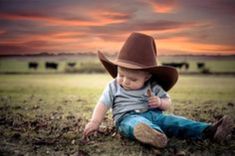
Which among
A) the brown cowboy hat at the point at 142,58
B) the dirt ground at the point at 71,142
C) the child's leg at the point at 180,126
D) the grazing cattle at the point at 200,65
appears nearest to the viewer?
the dirt ground at the point at 71,142

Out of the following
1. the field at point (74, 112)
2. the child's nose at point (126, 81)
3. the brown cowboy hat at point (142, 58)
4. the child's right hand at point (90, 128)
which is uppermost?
the brown cowboy hat at point (142, 58)

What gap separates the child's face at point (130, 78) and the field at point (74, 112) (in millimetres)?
245

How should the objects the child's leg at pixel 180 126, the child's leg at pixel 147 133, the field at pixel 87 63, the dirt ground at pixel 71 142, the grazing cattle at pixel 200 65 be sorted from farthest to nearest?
the grazing cattle at pixel 200 65
the field at pixel 87 63
the child's leg at pixel 180 126
the dirt ground at pixel 71 142
the child's leg at pixel 147 133

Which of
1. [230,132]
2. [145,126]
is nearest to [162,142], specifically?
[145,126]

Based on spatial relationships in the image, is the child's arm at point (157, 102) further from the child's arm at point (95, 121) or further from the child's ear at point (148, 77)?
the child's arm at point (95, 121)

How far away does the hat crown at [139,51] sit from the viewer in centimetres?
249

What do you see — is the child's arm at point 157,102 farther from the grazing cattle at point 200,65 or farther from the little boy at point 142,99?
the grazing cattle at point 200,65

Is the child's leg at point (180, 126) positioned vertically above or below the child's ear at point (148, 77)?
below

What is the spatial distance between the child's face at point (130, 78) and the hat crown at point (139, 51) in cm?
5

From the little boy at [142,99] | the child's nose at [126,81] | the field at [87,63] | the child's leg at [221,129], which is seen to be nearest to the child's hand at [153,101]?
the little boy at [142,99]

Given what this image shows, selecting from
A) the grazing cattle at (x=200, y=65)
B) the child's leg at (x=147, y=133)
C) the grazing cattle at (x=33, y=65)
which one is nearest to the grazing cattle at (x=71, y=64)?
the grazing cattle at (x=33, y=65)

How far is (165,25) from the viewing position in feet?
10.6

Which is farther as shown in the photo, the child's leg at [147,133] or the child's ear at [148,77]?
the child's ear at [148,77]

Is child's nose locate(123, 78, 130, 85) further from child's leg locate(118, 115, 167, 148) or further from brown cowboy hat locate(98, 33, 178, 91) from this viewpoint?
child's leg locate(118, 115, 167, 148)
